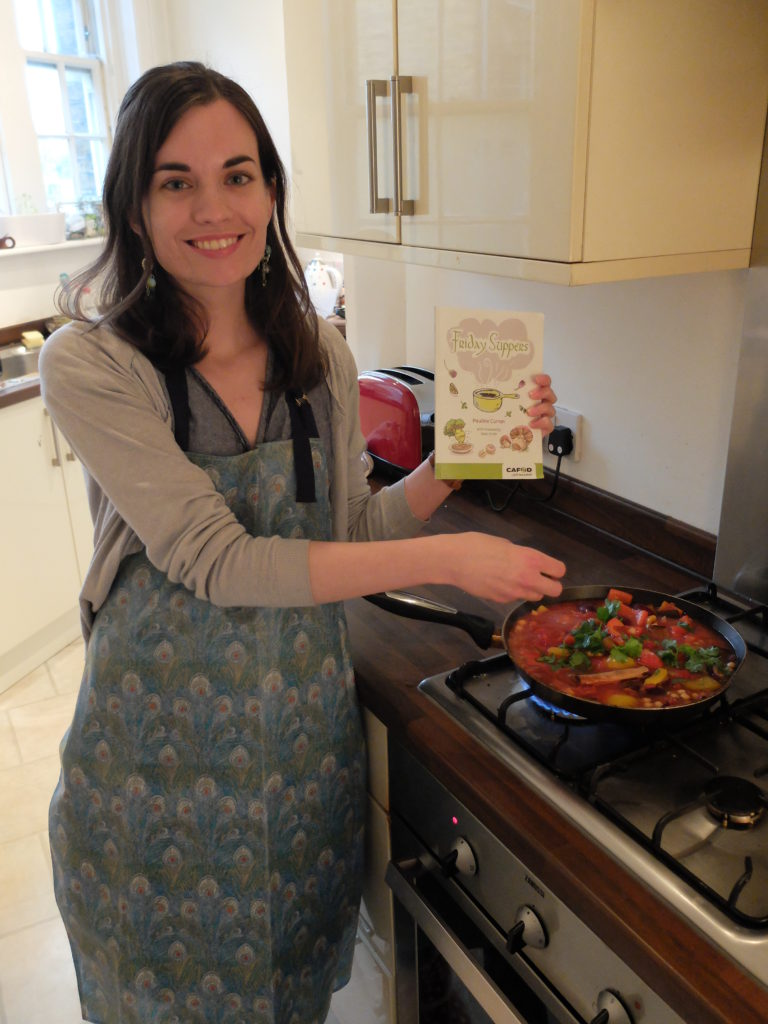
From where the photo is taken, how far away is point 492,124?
115cm

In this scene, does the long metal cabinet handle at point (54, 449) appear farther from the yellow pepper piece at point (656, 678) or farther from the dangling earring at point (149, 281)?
the yellow pepper piece at point (656, 678)

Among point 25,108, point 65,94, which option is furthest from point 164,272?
point 65,94

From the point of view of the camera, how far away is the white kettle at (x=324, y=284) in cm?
328

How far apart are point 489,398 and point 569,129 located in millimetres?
323

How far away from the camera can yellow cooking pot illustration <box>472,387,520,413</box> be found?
1.09 m

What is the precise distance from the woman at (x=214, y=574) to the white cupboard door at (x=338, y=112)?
0.93 ft

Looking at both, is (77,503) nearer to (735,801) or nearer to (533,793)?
(533,793)

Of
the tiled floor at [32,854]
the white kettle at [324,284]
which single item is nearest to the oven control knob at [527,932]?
the tiled floor at [32,854]

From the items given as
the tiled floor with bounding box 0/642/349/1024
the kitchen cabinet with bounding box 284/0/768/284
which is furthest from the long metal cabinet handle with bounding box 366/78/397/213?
the tiled floor with bounding box 0/642/349/1024

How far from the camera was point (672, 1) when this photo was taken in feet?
3.35

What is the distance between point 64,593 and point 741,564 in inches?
93.2

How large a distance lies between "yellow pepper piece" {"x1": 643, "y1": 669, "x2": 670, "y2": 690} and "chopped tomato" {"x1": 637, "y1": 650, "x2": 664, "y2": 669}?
0.4 inches

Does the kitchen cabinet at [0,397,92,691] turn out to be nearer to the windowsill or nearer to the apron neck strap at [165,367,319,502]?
the windowsill

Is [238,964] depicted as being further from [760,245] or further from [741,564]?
[760,245]
